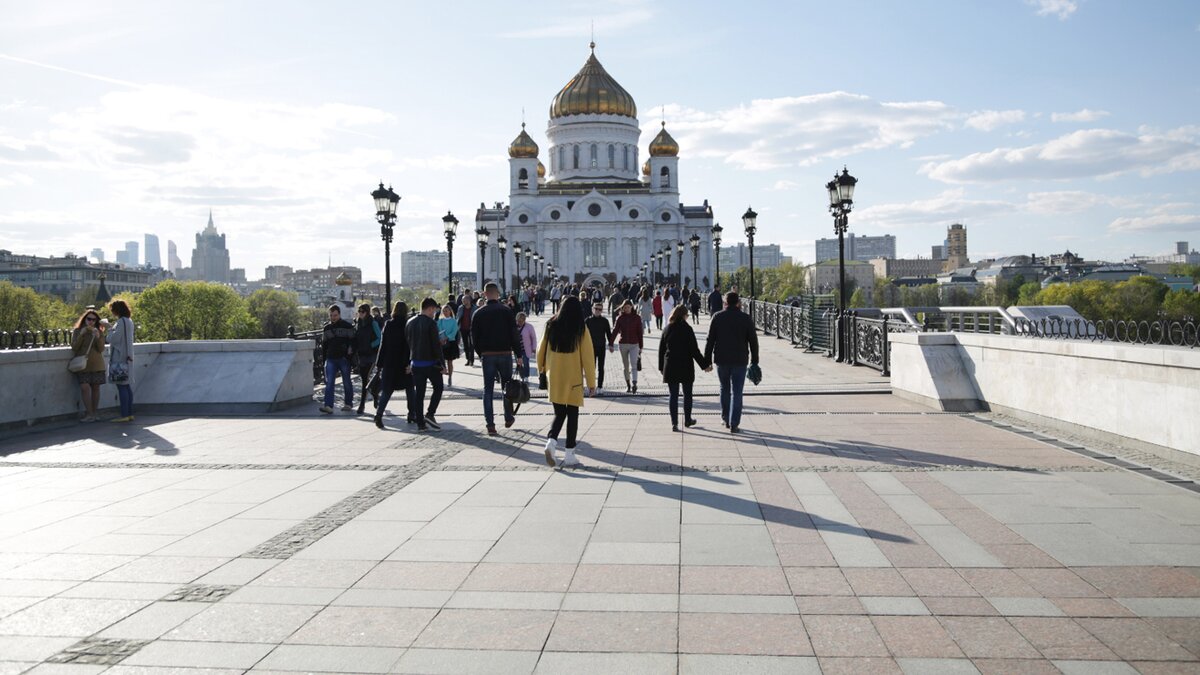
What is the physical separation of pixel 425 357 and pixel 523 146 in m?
97.6

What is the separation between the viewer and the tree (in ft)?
369

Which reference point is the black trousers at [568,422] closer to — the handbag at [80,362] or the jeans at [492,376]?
the jeans at [492,376]

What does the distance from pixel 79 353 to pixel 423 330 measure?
16.6 feet

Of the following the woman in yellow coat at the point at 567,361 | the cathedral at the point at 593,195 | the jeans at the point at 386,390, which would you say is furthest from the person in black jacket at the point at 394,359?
the cathedral at the point at 593,195

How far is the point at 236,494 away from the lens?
8188mm

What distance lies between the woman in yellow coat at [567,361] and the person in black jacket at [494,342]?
202 centimetres

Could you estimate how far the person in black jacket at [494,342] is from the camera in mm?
11531

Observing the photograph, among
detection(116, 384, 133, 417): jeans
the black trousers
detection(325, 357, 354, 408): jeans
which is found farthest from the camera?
detection(325, 357, 354, 408): jeans

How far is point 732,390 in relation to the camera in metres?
12.1

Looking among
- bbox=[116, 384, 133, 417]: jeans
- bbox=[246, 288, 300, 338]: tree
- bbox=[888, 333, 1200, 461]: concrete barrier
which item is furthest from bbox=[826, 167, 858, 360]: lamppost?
bbox=[246, 288, 300, 338]: tree

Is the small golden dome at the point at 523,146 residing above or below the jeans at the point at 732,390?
above

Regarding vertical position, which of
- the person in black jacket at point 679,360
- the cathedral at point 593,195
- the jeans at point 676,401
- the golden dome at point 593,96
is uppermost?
the golden dome at point 593,96

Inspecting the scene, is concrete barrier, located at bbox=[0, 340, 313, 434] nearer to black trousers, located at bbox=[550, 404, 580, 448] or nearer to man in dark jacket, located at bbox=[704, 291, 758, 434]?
black trousers, located at bbox=[550, 404, 580, 448]

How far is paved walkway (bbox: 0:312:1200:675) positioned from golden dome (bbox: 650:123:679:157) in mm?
101076
